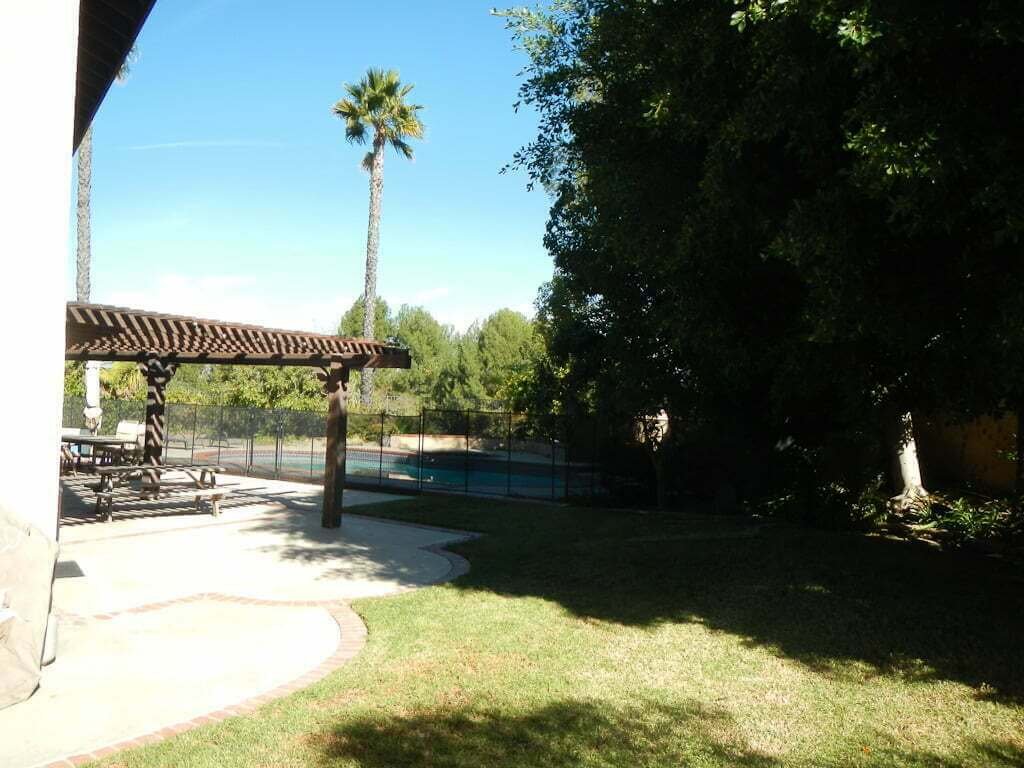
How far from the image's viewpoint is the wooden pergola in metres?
10.4

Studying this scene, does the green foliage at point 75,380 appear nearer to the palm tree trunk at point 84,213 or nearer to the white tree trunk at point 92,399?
the palm tree trunk at point 84,213

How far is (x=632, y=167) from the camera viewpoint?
8.72 metres

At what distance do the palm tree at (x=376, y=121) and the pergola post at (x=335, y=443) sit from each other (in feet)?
68.5

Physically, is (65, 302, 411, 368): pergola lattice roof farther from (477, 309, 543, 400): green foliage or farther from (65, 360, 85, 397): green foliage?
(477, 309, 543, 400): green foliage

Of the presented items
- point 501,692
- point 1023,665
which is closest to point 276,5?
point 501,692

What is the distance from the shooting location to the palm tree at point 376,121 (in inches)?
1355

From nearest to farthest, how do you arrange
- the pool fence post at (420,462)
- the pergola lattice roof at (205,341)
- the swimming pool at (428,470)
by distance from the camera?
the pergola lattice roof at (205,341), the pool fence post at (420,462), the swimming pool at (428,470)

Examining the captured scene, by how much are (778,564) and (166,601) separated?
24.0 feet

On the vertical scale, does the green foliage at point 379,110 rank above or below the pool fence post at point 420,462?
above

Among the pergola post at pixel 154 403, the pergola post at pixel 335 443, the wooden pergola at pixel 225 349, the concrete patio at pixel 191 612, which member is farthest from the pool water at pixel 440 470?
the pergola post at pixel 335 443

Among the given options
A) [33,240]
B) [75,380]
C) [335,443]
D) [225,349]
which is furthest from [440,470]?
[75,380]

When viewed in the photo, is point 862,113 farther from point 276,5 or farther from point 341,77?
point 341,77

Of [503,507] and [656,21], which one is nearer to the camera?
[656,21]

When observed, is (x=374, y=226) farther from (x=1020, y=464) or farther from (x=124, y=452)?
(x=1020, y=464)
